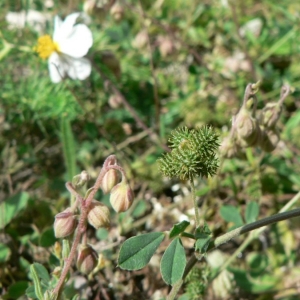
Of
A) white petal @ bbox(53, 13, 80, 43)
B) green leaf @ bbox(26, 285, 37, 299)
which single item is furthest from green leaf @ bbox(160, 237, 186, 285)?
white petal @ bbox(53, 13, 80, 43)

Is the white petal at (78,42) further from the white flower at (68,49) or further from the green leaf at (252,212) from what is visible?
the green leaf at (252,212)

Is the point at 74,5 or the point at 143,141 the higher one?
the point at 74,5

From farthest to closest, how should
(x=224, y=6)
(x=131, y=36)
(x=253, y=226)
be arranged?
(x=224, y=6) → (x=131, y=36) → (x=253, y=226)

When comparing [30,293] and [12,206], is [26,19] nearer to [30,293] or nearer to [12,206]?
[12,206]

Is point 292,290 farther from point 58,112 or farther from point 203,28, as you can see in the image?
point 203,28

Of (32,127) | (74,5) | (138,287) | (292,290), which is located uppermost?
(74,5)

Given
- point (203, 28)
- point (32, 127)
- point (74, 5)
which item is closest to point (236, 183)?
point (32, 127)

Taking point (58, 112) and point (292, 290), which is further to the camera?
point (58, 112)

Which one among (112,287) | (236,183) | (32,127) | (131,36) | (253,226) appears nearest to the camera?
(253,226)
